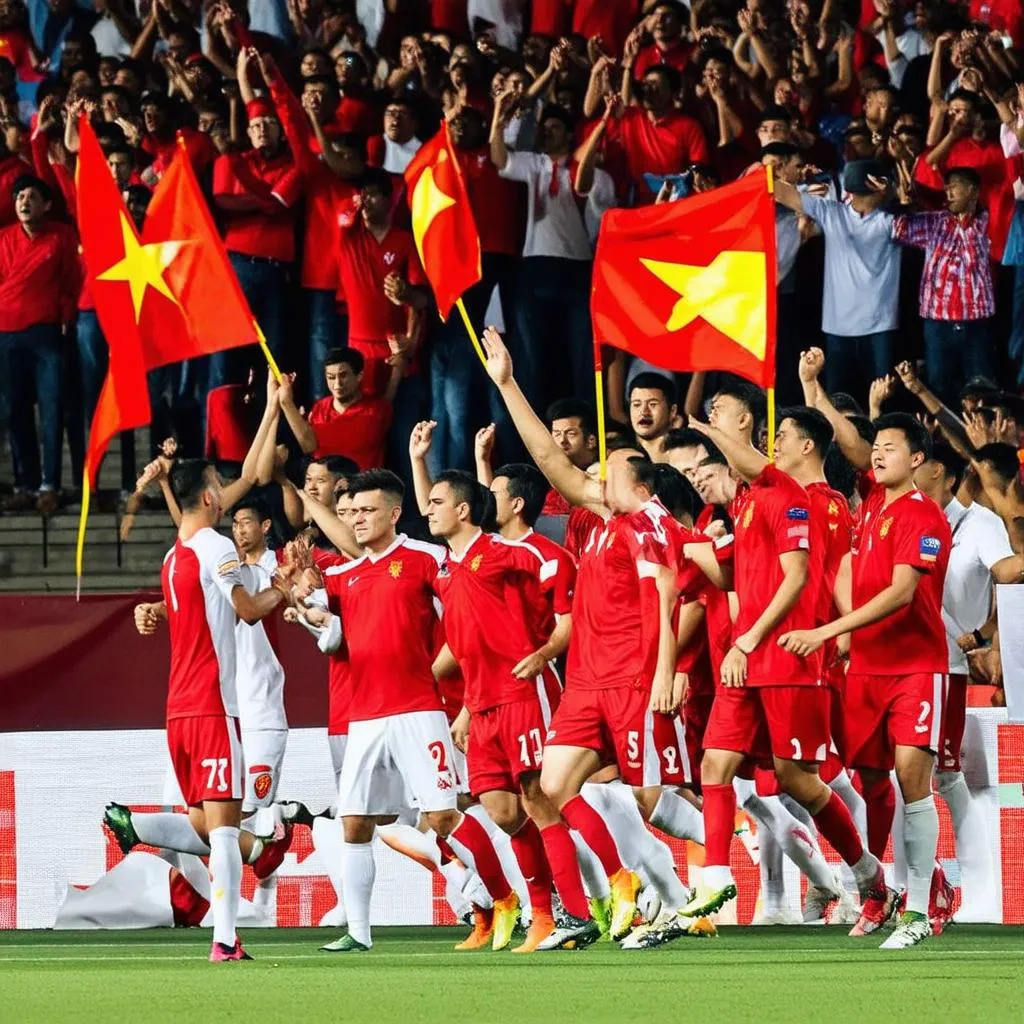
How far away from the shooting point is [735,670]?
10.3 meters

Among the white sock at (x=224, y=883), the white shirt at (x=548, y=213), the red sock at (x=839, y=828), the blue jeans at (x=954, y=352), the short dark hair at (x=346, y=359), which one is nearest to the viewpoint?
the white sock at (x=224, y=883)

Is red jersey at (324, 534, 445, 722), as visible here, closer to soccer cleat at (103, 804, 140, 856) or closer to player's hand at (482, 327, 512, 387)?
player's hand at (482, 327, 512, 387)

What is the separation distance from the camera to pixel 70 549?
16141 millimetres

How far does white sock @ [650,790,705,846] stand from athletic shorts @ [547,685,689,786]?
3.32 feet

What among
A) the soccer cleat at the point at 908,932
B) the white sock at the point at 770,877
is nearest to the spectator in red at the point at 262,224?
the white sock at the point at 770,877

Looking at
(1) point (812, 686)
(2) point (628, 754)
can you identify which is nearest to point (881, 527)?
(1) point (812, 686)

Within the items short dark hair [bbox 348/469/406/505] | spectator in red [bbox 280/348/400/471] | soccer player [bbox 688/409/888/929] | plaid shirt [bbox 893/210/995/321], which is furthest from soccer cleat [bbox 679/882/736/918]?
plaid shirt [bbox 893/210/995/321]

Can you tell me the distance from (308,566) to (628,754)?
1.70 m

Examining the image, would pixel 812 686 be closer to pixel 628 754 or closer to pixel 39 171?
pixel 628 754

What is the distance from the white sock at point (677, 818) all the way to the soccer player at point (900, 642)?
0.97m

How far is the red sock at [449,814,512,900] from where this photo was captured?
10805 mm

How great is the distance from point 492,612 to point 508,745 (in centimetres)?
62

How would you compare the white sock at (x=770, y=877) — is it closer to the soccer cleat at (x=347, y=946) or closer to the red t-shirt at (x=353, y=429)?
the soccer cleat at (x=347, y=946)

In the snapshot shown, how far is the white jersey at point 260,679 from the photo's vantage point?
1252cm
